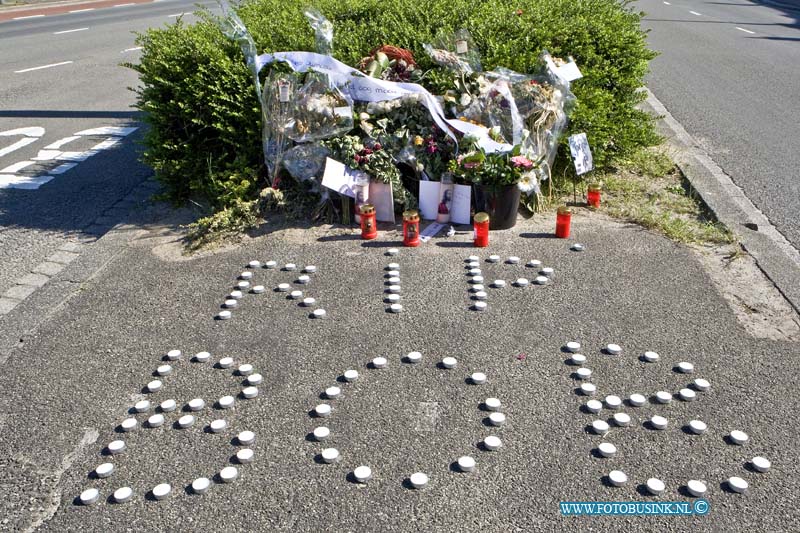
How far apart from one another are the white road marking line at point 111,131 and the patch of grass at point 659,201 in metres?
6.58

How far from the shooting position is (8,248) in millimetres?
6113

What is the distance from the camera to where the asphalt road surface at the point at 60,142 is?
6.50 meters

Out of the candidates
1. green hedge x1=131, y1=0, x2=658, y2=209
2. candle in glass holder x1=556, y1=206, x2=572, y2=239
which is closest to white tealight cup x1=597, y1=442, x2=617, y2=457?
candle in glass holder x1=556, y1=206, x2=572, y2=239

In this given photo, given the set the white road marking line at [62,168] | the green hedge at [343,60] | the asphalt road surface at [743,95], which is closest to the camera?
the green hedge at [343,60]

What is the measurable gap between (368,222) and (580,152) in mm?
2290

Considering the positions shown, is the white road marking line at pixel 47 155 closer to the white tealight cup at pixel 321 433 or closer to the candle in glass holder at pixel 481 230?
the candle in glass holder at pixel 481 230

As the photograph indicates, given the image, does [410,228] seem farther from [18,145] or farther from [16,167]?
[18,145]

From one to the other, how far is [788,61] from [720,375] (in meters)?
12.7

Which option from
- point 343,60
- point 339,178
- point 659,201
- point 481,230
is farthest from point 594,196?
point 343,60

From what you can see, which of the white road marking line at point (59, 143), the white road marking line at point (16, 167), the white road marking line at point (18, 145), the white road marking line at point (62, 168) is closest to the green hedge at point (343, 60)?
the white road marking line at point (62, 168)

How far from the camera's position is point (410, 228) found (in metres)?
5.77

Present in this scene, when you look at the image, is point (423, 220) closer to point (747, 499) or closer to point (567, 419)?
point (567, 419)

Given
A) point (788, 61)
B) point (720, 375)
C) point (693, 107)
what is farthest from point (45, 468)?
point (788, 61)

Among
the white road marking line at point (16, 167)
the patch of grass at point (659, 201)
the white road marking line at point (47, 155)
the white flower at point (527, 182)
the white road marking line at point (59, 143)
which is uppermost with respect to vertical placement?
the white flower at point (527, 182)
